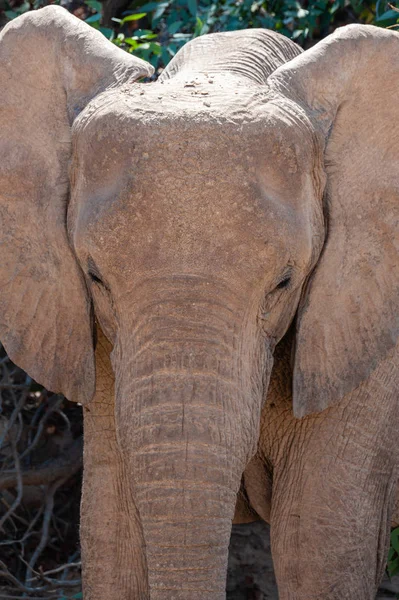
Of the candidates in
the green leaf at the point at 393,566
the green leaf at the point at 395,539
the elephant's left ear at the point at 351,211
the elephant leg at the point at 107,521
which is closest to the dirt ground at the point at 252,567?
the green leaf at the point at 393,566

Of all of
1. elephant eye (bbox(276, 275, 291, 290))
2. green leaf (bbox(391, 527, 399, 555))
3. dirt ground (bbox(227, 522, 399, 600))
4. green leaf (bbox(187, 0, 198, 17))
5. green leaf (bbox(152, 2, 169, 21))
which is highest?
green leaf (bbox(187, 0, 198, 17))

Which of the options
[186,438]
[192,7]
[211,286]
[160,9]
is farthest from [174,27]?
[186,438]

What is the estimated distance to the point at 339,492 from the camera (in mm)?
3436

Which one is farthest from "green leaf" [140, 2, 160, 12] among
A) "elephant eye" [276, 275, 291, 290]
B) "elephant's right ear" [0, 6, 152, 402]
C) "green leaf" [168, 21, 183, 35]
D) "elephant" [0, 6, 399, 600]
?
"elephant eye" [276, 275, 291, 290]

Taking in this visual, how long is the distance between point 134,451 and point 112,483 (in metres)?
0.62

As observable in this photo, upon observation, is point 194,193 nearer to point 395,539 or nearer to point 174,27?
point 395,539

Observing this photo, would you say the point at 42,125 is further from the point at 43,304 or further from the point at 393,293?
the point at 393,293

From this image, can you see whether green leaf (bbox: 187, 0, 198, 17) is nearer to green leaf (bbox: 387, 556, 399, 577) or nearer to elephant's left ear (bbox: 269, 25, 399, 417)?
elephant's left ear (bbox: 269, 25, 399, 417)

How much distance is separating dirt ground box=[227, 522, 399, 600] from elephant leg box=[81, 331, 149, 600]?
1.08m

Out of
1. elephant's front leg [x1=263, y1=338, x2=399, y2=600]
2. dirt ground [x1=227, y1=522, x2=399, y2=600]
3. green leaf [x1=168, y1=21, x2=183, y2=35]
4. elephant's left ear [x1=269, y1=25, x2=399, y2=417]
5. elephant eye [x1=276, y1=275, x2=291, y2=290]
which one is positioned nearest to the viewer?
elephant eye [x1=276, y1=275, x2=291, y2=290]

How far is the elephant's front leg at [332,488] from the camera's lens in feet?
11.3

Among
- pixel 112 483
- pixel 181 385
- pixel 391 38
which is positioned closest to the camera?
pixel 181 385

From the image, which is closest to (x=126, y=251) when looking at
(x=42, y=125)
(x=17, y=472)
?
(x=42, y=125)

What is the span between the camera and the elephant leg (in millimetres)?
3537
